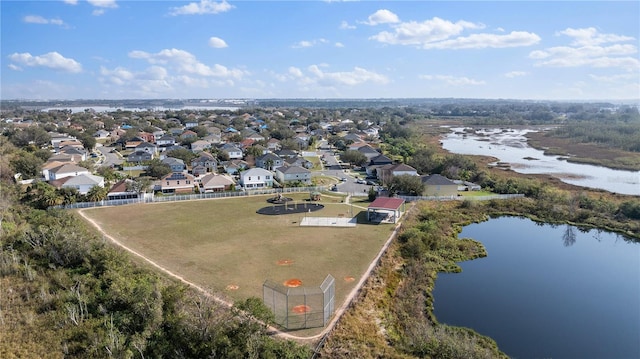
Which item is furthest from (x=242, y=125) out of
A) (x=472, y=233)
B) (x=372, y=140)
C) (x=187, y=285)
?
(x=187, y=285)

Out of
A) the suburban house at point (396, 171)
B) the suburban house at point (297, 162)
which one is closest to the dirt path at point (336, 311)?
the suburban house at point (396, 171)

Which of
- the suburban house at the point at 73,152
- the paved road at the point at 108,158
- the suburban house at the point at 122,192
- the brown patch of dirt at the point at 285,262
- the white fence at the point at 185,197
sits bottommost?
the brown patch of dirt at the point at 285,262

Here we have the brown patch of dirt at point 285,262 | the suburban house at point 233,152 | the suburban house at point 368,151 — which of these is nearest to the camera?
the brown patch of dirt at point 285,262

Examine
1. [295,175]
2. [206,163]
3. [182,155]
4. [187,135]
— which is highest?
[187,135]

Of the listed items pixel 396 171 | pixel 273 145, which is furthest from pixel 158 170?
pixel 396 171

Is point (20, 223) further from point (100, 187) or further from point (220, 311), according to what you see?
point (220, 311)

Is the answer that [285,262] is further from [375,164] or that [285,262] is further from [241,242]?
[375,164]

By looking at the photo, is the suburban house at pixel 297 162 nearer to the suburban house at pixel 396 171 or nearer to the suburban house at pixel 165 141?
the suburban house at pixel 396 171

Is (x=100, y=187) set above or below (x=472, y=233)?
above
